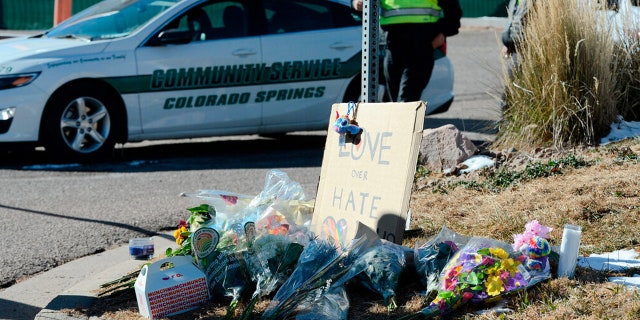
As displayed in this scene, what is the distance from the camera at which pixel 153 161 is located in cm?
919

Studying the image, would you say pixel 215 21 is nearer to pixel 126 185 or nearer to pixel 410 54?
pixel 126 185

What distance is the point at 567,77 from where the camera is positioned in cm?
710

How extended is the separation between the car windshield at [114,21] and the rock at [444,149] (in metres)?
3.43

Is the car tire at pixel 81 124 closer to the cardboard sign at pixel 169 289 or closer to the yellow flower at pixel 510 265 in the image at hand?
the cardboard sign at pixel 169 289

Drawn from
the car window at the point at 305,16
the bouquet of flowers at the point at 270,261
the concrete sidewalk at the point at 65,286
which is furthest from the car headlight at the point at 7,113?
the bouquet of flowers at the point at 270,261

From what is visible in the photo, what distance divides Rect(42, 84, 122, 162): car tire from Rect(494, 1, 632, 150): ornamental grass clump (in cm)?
384

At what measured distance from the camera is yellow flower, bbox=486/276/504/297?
3867 mm

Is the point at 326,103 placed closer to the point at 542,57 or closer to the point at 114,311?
the point at 542,57

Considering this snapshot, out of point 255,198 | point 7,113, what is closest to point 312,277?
point 255,198

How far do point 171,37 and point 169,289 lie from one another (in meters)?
5.12

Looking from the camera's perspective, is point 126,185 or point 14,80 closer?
point 126,185

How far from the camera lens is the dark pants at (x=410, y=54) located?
7.54m

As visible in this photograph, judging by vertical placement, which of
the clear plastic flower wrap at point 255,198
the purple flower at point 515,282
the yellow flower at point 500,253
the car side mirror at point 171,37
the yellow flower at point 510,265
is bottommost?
the clear plastic flower wrap at point 255,198

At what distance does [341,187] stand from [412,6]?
9.20ft
